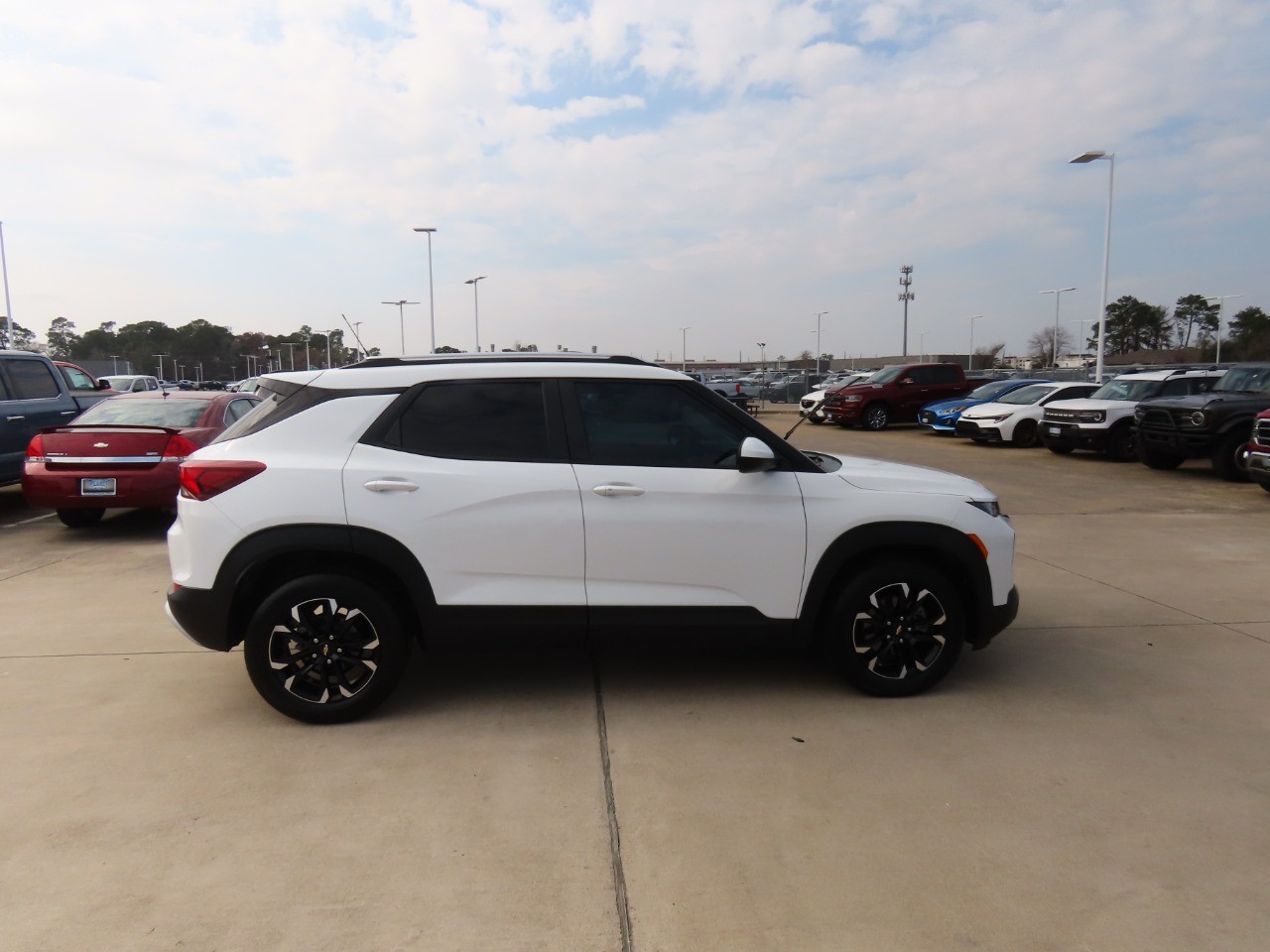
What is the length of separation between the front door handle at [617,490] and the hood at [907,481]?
1.07 m

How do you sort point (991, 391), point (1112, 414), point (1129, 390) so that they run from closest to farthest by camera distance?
point (1112, 414), point (1129, 390), point (991, 391)

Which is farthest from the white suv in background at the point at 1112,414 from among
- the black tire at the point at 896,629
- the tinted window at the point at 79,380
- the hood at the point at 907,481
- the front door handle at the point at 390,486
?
the tinted window at the point at 79,380

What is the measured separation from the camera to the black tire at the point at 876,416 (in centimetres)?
2506

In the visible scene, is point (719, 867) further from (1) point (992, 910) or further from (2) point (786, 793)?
(1) point (992, 910)

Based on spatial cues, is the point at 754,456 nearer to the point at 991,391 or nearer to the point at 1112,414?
the point at 1112,414

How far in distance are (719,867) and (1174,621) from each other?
4.46 metres

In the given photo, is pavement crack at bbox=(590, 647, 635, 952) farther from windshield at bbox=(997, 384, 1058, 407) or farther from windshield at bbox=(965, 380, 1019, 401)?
windshield at bbox=(965, 380, 1019, 401)

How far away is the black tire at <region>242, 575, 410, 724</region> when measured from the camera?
13.2ft

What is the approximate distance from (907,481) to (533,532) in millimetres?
1902

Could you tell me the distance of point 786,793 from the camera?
11.6ft

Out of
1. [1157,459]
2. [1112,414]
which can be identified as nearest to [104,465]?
[1157,459]

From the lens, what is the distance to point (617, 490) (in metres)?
4.14

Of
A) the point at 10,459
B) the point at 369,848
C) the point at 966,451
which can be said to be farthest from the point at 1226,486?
the point at 10,459

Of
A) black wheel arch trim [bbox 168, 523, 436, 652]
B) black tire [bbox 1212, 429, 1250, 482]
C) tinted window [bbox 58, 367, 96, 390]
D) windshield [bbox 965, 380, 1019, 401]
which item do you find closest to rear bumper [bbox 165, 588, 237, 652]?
black wheel arch trim [bbox 168, 523, 436, 652]
